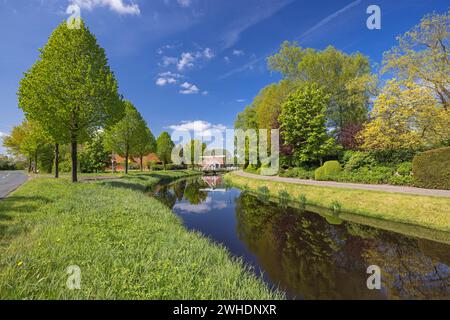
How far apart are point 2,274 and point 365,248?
35.2 feet

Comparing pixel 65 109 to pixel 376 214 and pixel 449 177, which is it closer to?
pixel 376 214

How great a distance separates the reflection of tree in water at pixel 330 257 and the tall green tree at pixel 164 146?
145 ft

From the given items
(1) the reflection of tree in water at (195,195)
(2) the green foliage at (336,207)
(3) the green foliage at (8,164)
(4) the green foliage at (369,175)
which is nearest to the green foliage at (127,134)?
(1) the reflection of tree in water at (195,195)

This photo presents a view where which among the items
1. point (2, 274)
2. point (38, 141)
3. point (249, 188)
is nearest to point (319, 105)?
point (249, 188)

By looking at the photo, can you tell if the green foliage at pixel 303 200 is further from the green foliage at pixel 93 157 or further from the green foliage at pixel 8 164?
the green foliage at pixel 8 164

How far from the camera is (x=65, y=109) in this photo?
14.9m

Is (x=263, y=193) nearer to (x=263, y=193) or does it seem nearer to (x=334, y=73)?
(x=263, y=193)

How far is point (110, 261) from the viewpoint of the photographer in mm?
4594

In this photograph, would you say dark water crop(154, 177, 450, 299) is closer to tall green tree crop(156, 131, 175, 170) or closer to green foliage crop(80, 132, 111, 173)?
green foliage crop(80, 132, 111, 173)

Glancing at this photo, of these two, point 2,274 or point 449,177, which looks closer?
point 2,274

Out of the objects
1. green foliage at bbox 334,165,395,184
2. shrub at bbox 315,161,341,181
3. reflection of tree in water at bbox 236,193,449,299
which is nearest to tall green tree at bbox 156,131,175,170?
shrub at bbox 315,161,341,181

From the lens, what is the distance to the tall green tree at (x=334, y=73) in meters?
27.2

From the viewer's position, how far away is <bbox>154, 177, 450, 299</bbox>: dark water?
5.50 m

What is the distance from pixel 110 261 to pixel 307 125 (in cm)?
2452
